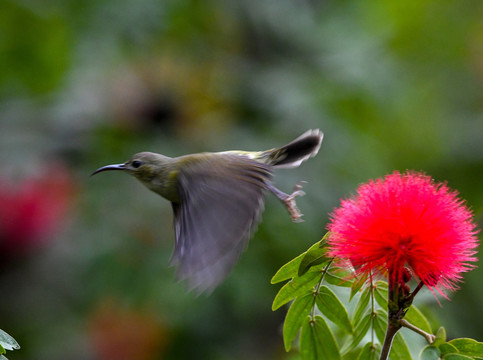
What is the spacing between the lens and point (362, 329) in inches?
83.8

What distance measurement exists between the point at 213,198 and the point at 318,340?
2.41 feet

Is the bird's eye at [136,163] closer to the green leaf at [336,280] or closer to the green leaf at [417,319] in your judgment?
the green leaf at [336,280]

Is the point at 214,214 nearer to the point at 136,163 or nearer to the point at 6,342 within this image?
the point at 136,163

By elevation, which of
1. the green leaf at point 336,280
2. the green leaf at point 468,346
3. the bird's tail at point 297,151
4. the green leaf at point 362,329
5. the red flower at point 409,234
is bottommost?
the green leaf at point 362,329

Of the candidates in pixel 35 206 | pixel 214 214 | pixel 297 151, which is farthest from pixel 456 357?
pixel 35 206

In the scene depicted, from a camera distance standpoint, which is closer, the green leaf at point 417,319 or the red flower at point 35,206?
the green leaf at point 417,319

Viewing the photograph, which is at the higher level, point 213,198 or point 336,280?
point 213,198

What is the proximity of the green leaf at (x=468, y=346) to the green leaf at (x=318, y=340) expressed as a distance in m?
0.38

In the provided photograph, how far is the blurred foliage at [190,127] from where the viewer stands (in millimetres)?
4566

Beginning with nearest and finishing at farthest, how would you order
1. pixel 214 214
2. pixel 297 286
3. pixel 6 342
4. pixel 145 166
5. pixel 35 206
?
1. pixel 6 342
2. pixel 297 286
3. pixel 214 214
4. pixel 145 166
5. pixel 35 206

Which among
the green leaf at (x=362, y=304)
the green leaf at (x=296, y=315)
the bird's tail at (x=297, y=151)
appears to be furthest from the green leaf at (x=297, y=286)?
the bird's tail at (x=297, y=151)

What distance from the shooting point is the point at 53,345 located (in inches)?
185

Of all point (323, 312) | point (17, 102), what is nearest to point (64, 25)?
point (17, 102)

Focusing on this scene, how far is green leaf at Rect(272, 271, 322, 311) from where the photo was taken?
203 centimetres
